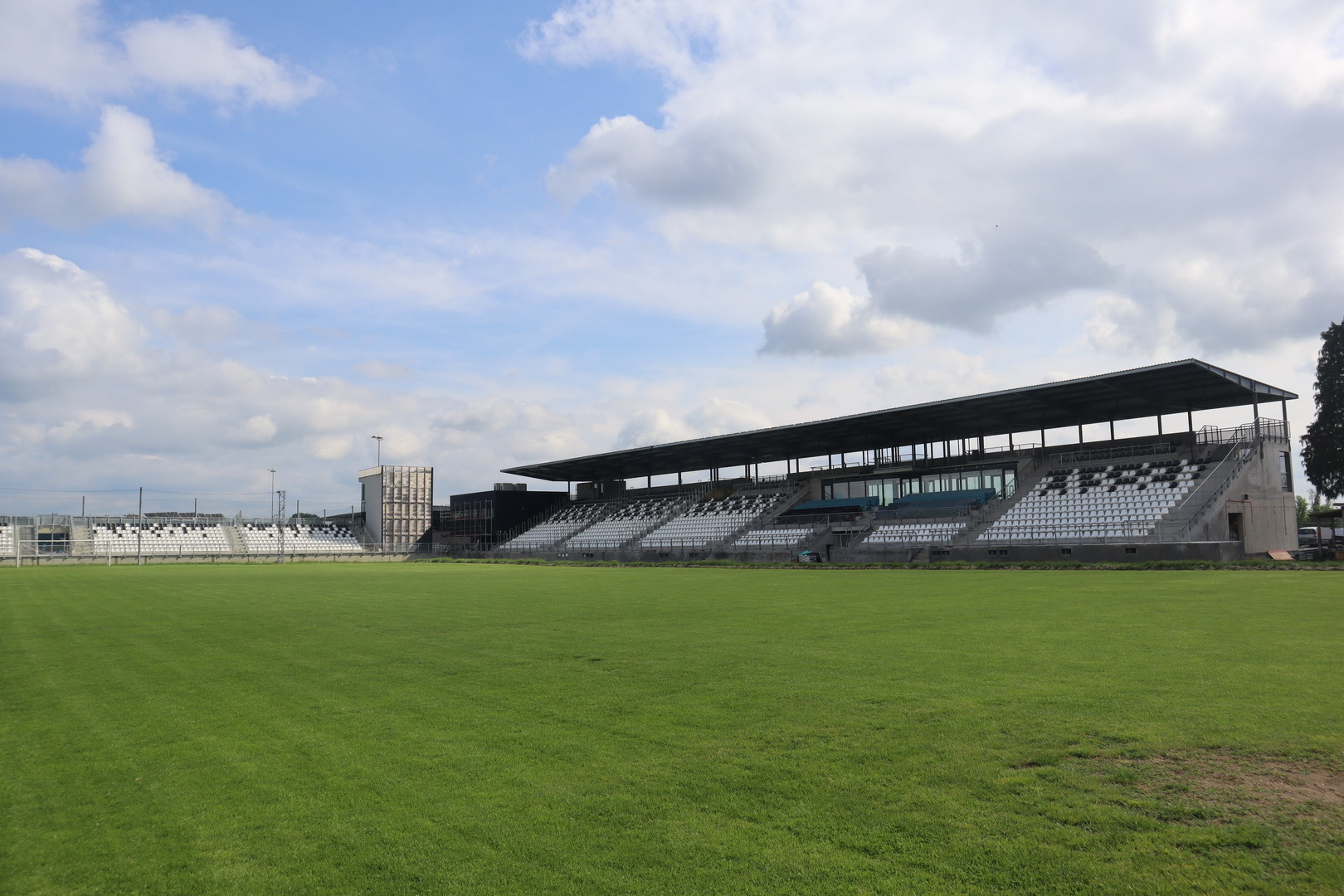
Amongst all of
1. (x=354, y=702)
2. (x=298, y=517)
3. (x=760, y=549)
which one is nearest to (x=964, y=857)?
(x=354, y=702)

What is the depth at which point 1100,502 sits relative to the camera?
43062 millimetres

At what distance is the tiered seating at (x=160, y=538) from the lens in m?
78.8

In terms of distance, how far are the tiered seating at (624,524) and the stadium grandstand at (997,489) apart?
0.25 meters

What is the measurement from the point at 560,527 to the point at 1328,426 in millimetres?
63326

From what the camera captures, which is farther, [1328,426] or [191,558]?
[191,558]

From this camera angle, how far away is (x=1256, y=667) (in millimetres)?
9430

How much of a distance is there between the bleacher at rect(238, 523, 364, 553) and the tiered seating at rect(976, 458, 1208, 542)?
6789 centimetres

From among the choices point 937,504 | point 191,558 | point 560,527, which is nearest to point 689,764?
point 937,504

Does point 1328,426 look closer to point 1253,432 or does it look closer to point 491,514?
point 1253,432

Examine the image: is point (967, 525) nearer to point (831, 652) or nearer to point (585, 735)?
point (831, 652)

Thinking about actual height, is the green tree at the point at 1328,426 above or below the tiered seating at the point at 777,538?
above

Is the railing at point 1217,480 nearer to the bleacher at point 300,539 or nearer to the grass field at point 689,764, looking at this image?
the grass field at point 689,764

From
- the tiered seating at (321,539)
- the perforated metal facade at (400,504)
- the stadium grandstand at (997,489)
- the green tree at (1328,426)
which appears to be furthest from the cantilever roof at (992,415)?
the tiered seating at (321,539)

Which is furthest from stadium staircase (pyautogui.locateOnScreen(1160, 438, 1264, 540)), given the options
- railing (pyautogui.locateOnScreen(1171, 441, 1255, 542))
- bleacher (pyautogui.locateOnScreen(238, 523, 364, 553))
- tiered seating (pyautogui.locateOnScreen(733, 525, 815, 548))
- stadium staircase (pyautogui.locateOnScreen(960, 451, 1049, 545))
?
bleacher (pyautogui.locateOnScreen(238, 523, 364, 553))
